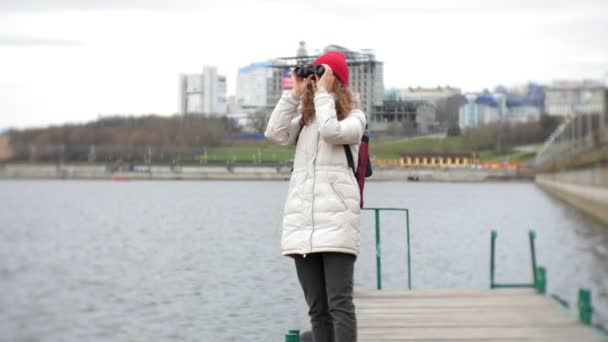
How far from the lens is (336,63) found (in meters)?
5.23

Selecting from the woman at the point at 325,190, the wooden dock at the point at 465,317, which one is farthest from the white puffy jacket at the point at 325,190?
the wooden dock at the point at 465,317

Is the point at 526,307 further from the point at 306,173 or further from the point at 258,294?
the point at 258,294

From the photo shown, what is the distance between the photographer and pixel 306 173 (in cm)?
521

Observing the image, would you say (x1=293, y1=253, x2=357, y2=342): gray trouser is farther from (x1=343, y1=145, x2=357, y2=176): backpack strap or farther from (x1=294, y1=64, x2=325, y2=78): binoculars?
(x1=294, y1=64, x2=325, y2=78): binoculars

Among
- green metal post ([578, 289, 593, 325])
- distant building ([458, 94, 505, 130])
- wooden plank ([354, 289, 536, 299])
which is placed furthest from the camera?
distant building ([458, 94, 505, 130])

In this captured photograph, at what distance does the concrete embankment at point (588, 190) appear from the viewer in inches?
1642

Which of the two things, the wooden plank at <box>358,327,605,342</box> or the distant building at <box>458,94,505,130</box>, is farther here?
the distant building at <box>458,94,505,130</box>

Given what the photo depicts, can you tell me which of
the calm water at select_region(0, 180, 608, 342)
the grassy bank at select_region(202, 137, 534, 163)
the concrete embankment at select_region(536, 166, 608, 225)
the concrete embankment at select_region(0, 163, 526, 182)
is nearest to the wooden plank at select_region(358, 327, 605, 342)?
the calm water at select_region(0, 180, 608, 342)

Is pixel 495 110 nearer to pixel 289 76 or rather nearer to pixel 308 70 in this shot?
pixel 289 76

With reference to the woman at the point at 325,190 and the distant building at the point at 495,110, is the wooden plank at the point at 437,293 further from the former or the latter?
the distant building at the point at 495,110

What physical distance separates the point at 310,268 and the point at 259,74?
82.7m

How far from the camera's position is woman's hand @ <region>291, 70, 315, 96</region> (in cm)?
523

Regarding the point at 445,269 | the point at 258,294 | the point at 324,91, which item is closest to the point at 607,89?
the point at 445,269

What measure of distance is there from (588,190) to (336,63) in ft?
149
